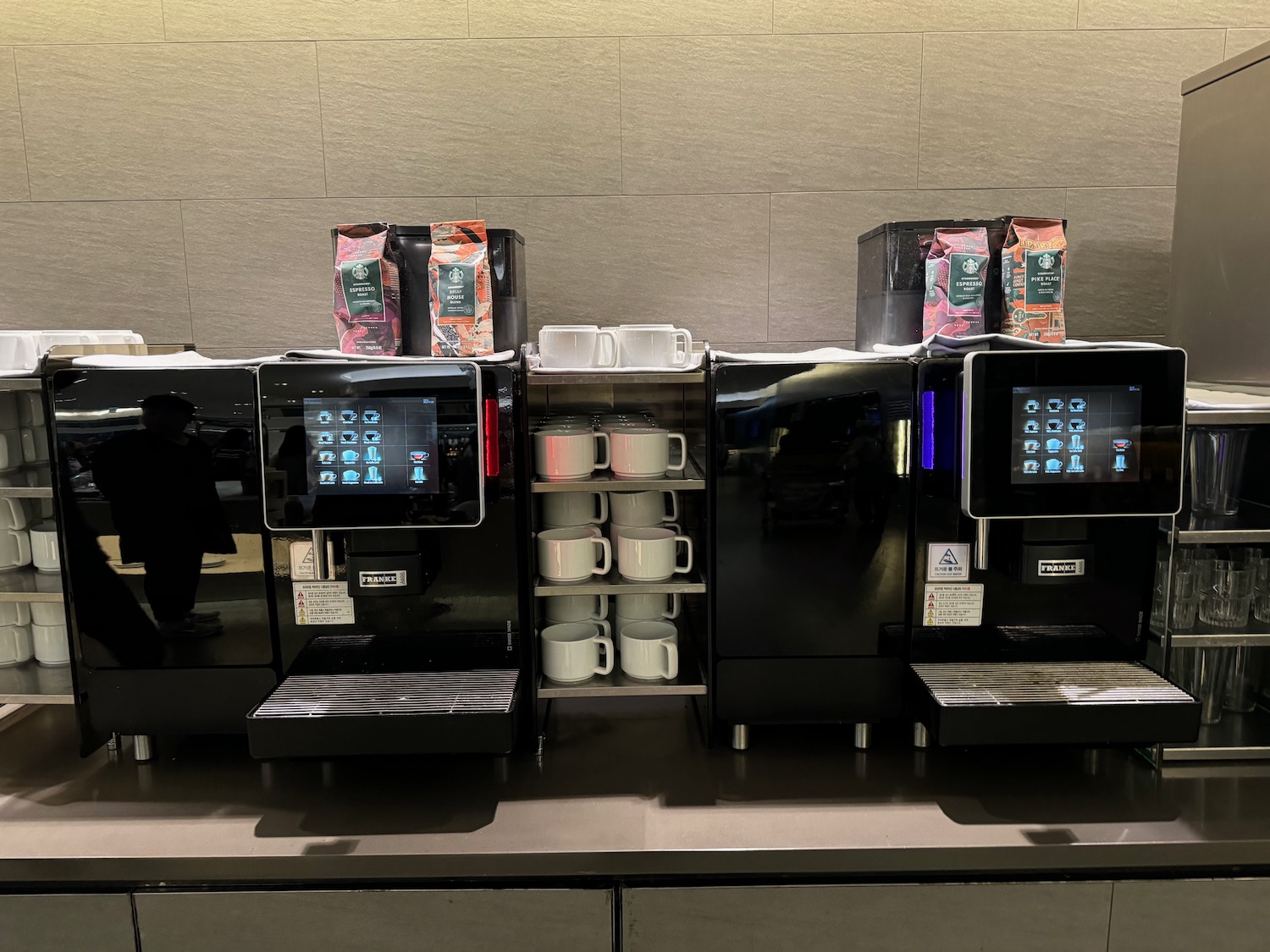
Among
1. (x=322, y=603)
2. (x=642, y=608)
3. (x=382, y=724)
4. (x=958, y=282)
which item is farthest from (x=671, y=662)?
(x=958, y=282)

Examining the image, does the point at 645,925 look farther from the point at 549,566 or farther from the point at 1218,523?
the point at 1218,523

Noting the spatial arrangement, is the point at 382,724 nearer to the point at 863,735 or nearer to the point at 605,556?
the point at 605,556

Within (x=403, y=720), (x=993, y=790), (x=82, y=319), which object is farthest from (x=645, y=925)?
(x=82, y=319)

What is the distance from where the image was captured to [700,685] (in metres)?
1.34

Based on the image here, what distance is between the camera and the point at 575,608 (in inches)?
56.8

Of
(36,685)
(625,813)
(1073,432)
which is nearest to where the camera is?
(1073,432)

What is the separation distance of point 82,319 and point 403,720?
1.30m

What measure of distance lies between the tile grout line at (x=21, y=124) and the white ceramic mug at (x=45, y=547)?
A: 868mm

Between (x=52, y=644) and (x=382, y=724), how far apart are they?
67cm

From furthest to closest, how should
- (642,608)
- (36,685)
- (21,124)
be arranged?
1. (21,124)
2. (642,608)
3. (36,685)

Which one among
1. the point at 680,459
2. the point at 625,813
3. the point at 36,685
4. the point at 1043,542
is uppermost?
the point at 680,459

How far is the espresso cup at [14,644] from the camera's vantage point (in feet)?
4.54

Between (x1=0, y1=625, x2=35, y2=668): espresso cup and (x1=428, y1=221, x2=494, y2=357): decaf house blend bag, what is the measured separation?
34.2 inches

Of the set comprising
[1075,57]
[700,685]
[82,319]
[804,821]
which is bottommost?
[804,821]
